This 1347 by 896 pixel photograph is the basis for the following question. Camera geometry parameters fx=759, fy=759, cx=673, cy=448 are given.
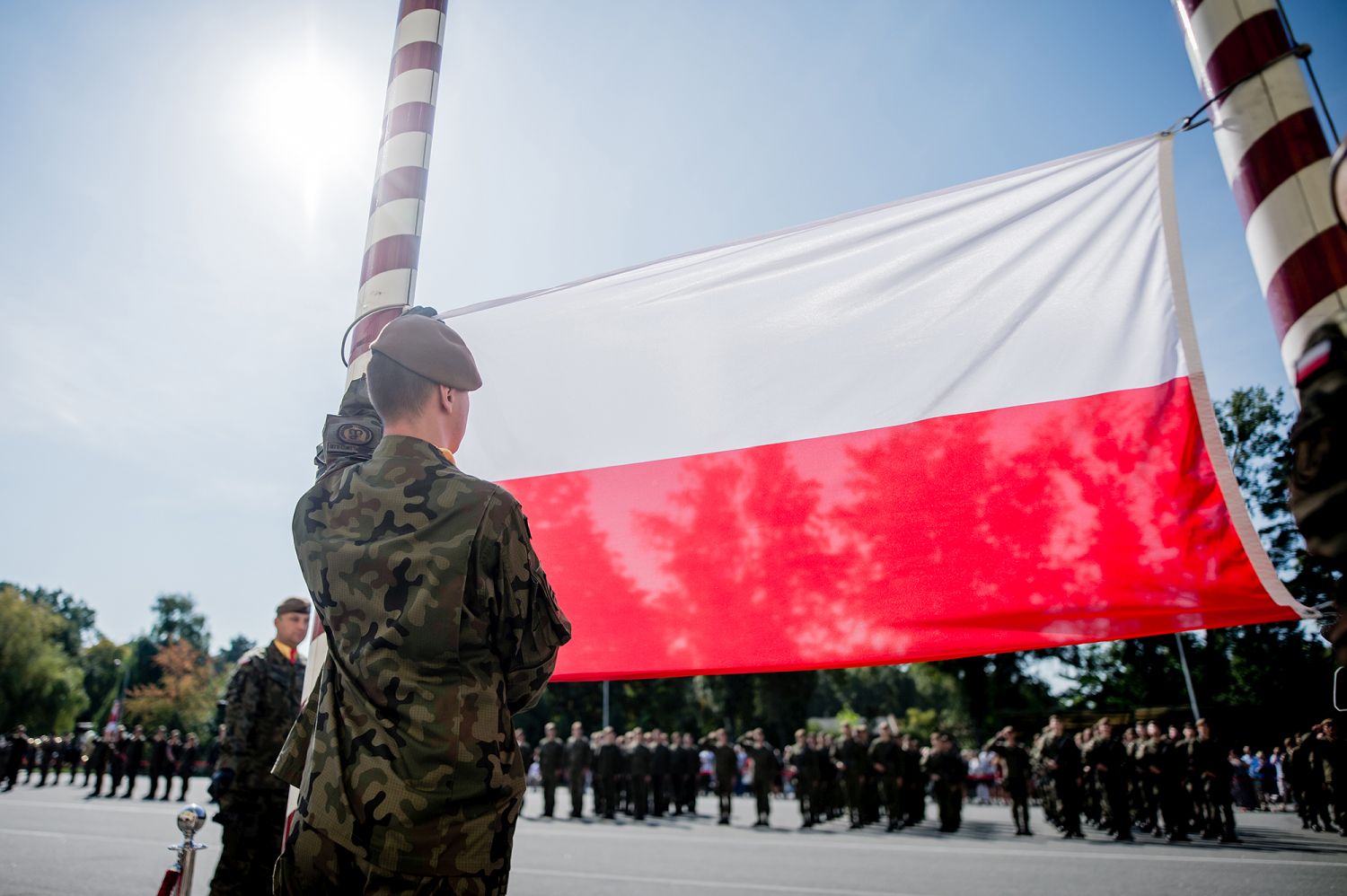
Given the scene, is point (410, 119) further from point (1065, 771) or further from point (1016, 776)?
point (1016, 776)

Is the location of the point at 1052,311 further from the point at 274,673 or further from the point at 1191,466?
the point at 274,673

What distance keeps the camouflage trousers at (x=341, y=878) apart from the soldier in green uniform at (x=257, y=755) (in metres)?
2.84

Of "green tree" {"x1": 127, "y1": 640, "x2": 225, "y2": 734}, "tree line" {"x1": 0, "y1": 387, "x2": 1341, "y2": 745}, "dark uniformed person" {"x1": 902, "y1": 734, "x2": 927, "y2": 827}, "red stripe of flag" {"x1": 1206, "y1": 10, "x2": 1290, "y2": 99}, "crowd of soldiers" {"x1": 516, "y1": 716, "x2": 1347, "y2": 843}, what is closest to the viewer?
"red stripe of flag" {"x1": 1206, "y1": 10, "x2": 1290, "y2": 99}

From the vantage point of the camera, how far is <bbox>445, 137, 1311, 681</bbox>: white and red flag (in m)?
2.62

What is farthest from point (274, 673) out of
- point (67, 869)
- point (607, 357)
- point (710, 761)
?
point (710, 761)

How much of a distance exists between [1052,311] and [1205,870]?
8.81m

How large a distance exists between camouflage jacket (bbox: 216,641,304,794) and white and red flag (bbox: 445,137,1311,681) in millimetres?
2666

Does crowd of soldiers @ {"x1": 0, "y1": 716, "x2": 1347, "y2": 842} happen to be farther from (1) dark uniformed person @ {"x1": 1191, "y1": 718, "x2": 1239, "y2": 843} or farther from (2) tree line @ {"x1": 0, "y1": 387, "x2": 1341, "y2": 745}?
(2) tree line @ {"x1": 0, "y1": 387, "x2": 1341, "y2": 745}

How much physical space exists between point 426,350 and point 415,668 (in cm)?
76

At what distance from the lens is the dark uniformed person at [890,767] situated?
15.4m

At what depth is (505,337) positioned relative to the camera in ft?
12.1

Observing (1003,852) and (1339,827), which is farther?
(1339,827)

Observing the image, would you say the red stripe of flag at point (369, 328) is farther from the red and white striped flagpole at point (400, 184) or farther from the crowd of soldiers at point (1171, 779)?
the crowd of soldiers at point (1171, 779)

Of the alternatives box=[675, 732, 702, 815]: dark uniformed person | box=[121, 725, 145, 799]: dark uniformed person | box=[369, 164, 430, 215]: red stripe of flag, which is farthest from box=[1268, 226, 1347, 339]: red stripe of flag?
box=[121, 725, 145, 799]: dark uniformed person
